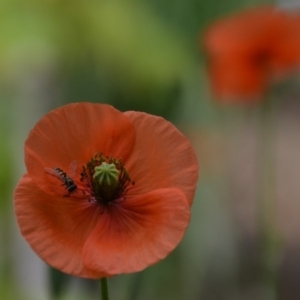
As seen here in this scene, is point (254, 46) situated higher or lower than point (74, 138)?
Result: higher

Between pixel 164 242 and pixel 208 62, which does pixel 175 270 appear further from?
pixel 164 242

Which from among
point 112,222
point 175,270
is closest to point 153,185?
point 112,222

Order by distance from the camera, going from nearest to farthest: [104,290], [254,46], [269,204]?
[104,290] < [254,46] < [269,204]

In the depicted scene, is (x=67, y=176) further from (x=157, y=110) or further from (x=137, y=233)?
(x=157, y=110)

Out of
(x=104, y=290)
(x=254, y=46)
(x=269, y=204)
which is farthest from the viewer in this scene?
(x=269, y=204)

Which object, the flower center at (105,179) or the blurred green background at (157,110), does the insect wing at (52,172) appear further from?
the blurred green background at (157,110)

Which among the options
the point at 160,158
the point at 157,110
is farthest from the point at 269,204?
the point at 160,158

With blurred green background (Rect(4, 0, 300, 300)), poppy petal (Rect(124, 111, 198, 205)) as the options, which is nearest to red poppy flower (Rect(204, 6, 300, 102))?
blurred green background (Rect(4, 0, 300, 300))

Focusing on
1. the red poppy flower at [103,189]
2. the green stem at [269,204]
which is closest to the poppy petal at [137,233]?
the red poppy flower at [103,189]
